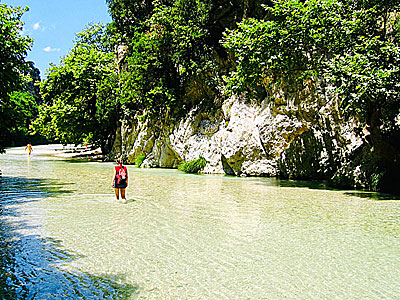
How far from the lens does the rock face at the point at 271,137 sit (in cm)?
1728

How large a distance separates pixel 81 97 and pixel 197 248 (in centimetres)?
3110

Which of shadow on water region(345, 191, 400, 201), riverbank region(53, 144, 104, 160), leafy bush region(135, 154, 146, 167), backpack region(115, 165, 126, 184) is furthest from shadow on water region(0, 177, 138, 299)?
riverbank region(53, 144, 104, 160)

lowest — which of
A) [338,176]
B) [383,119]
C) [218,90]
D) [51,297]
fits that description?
[51,297]

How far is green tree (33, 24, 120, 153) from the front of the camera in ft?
107

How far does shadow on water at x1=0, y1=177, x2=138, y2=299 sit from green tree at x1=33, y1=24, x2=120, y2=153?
25882 mm

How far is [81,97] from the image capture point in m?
34.3

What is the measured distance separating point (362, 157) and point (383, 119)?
2.00 m

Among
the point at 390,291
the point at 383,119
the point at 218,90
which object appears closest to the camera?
the point at 390,291

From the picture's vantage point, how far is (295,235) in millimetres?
7332

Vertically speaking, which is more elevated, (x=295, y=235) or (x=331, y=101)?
(x=331, y=101)

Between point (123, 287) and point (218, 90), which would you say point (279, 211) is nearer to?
point (123, 287)

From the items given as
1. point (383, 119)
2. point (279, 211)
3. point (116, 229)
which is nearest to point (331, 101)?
point (383, 119)

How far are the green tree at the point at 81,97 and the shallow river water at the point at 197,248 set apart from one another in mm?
22275

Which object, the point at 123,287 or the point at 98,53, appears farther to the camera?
the point at 98,53
